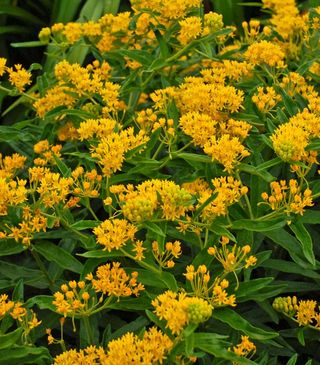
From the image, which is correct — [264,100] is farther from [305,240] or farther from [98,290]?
[98,290]

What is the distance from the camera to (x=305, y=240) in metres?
1.99

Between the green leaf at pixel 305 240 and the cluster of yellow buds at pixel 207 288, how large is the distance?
0.26 meters

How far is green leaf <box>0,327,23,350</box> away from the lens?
5.90 feet

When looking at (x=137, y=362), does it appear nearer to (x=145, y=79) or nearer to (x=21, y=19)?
(x=145, y=79)

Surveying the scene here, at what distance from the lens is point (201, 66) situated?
3.05m

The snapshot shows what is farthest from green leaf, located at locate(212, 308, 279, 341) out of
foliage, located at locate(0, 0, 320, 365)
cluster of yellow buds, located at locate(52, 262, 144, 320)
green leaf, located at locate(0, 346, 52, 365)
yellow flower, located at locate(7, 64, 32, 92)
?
yellow flower, located at locate(7, 64, 32, 92)

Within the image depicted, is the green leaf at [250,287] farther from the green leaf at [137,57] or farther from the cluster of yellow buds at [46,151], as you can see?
the green leaf at [137,57]

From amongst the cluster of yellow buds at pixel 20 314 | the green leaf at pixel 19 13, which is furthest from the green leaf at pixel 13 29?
the cluster of yellow buds at pixel 20 314

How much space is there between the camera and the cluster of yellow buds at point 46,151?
238 cm

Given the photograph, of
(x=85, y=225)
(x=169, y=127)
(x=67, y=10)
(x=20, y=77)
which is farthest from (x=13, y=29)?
(x=85, y=225)

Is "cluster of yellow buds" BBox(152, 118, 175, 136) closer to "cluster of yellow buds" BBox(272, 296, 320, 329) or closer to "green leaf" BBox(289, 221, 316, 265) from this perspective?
"green leaf" BBox(289, 221, 316, 265)

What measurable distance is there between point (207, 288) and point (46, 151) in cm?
90

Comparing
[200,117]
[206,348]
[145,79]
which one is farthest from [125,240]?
[145,79]

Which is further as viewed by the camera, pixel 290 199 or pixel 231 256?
pixel 290 199
